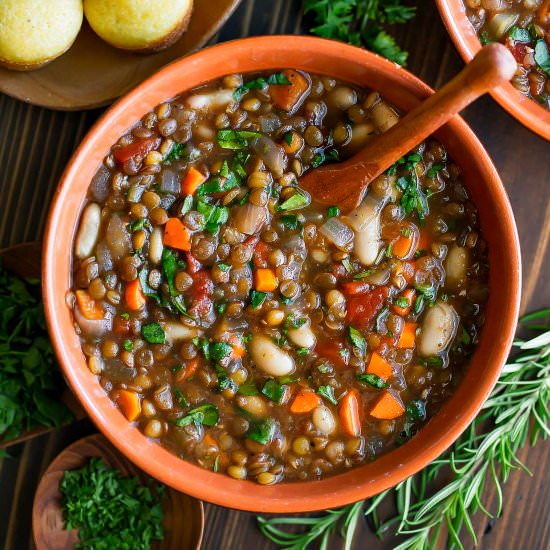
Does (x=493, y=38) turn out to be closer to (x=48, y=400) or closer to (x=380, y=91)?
(x=380, y=91)

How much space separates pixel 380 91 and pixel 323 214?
49 centimetres

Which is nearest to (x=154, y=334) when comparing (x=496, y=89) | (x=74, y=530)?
(x=74, y=530)

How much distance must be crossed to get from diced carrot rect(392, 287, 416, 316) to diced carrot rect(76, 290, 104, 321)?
108 centimetres

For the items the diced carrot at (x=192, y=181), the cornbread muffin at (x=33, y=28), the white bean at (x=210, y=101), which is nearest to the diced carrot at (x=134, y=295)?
the diced carrot at (x=192, y=181)

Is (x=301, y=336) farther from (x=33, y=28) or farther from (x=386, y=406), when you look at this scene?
(x=33, y=28)

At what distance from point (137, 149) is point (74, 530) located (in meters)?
1.68

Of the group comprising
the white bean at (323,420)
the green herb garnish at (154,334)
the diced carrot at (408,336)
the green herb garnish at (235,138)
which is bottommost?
the white bean at (323,420)

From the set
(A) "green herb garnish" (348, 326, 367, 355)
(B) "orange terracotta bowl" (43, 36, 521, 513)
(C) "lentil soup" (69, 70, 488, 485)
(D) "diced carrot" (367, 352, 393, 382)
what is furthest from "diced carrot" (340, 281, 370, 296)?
(B) "orange terracotta bowl" (43, 36, 521, 513)

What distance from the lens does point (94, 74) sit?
2.97m

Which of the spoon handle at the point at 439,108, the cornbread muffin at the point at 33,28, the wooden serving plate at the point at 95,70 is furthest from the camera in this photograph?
the wooden serving plate at the point at 95,70

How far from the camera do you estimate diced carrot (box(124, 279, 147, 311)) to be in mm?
2652

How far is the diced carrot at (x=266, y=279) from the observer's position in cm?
266

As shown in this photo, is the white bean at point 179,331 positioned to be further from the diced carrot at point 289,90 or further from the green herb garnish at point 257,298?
the diced carrot at point 289,90

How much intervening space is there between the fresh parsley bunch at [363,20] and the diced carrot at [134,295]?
1.24 m
